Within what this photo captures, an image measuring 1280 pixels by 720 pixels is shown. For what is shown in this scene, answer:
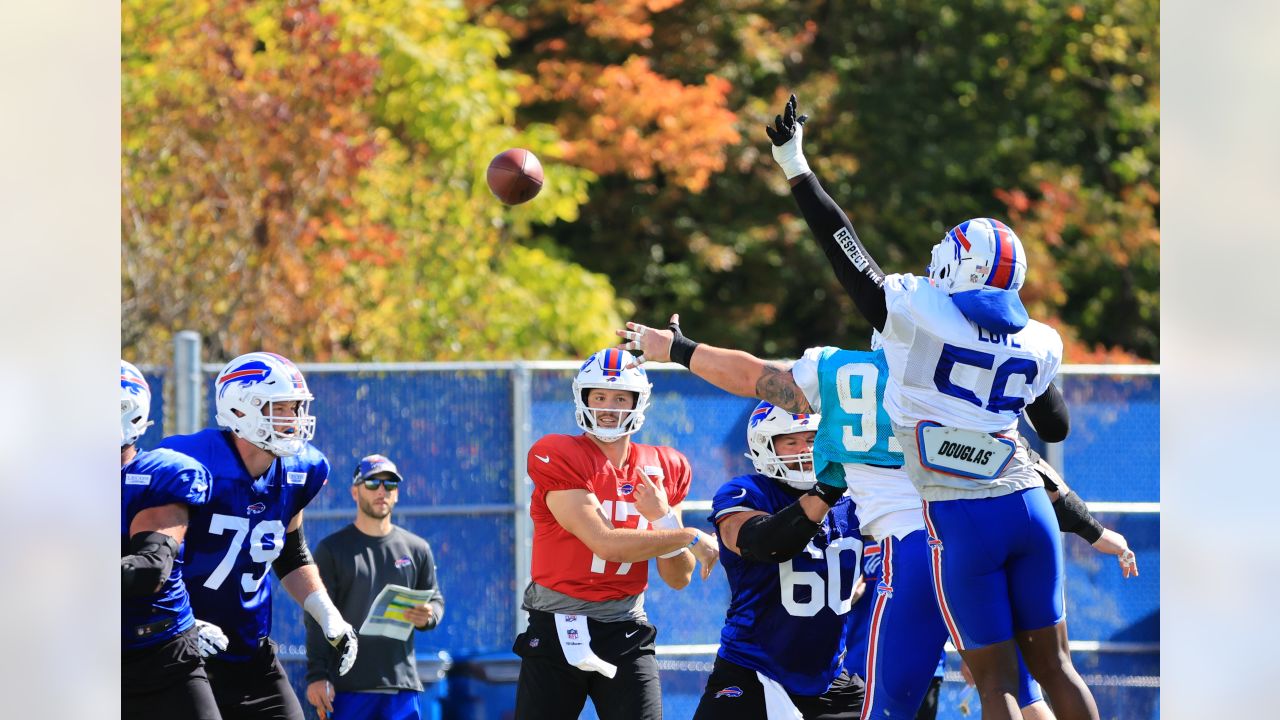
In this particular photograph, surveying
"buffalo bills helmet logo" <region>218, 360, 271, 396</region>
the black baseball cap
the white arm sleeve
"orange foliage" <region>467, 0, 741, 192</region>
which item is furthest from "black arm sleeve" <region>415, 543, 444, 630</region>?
"orange foliage" <region>467, 0, 741, 192</region>

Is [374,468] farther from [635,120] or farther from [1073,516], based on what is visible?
[635,120]

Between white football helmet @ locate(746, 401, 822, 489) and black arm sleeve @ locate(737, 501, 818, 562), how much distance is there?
0.25 meters

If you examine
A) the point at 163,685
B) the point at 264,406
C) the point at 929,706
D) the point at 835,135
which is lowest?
the point at 929,706

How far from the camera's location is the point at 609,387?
19.1 ft

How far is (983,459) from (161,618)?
8.78 ft

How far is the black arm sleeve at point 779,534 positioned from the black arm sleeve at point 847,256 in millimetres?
663

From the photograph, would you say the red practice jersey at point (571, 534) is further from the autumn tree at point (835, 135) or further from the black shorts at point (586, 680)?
the autumn tree at point (835, 135)

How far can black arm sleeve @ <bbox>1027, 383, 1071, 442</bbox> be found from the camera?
5.05 metres

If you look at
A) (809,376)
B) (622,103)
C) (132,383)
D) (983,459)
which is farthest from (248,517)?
(622,103)

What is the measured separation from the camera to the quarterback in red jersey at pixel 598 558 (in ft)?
18.1
